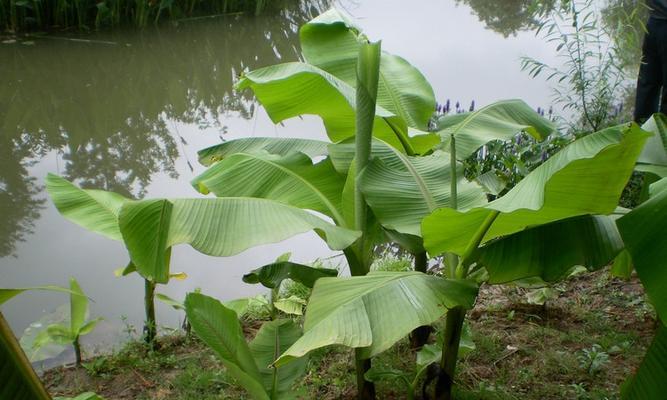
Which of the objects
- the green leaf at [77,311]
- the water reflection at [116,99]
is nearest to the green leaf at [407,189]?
the green leaf at [77,311]

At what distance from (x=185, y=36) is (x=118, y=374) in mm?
5108

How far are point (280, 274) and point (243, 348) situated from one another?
20cm

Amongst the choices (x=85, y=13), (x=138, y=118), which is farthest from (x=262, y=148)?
(x=85, y=13)

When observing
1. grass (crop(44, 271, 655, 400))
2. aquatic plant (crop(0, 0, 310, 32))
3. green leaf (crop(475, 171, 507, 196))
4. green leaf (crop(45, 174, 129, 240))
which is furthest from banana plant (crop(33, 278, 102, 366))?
aquatic plant (crop(0, 0, 310, 32))

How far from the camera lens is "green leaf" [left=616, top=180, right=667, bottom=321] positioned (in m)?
1.08

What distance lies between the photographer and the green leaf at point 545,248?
4.76ft

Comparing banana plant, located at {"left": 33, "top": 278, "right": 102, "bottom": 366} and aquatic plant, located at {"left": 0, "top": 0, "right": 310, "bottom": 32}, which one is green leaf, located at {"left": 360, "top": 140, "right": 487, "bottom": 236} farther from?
aquatic plant, located at {"left": 0, "top": 0, "right": 310, "bottom": 32}

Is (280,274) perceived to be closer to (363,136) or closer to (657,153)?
(363,136)

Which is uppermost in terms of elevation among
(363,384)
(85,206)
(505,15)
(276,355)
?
(505,15)

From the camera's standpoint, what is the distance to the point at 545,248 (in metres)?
1.47

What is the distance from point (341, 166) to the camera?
1746mm

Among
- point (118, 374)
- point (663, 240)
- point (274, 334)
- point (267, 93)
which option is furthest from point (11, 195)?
point (663, 240)

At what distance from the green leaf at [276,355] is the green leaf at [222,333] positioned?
0.08m

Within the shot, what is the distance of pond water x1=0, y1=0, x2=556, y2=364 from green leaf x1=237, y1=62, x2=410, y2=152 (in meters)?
1.17
